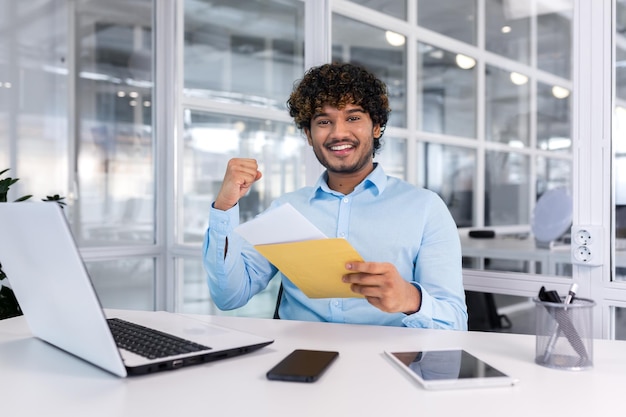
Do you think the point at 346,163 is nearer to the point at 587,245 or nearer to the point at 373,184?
the point at 373,184

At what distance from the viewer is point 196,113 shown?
3.44 m

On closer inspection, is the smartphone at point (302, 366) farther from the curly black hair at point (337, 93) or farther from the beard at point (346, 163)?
the curly black hair at point (337, 93)

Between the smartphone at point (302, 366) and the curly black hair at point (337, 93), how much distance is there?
3.20 feet

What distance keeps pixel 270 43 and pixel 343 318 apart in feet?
8.63

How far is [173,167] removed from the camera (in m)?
3.42

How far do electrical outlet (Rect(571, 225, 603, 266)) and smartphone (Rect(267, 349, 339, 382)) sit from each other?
1169 millimetres

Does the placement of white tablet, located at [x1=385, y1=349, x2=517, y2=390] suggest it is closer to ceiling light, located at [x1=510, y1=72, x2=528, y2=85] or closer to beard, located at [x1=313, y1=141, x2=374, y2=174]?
beard, located at [x1=313, y1=141, x2=374, y2=174]

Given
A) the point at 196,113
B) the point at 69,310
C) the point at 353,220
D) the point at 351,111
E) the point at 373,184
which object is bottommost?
the point at 69,310

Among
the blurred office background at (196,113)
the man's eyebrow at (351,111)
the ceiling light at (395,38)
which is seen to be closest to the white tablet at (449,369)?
the man's eyebrow at (351,111)

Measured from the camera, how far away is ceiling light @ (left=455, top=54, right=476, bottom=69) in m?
3.71

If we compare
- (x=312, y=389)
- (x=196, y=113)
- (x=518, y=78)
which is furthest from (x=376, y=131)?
(x=518, y=78)

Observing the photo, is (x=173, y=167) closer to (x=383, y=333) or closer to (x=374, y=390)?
(x=383, y=333)

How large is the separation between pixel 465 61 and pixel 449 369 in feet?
10.6

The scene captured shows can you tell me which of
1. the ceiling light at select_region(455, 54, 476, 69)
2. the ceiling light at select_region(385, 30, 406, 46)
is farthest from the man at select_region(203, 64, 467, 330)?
the ceiling light at select_region(455, 54, 476, 69)
